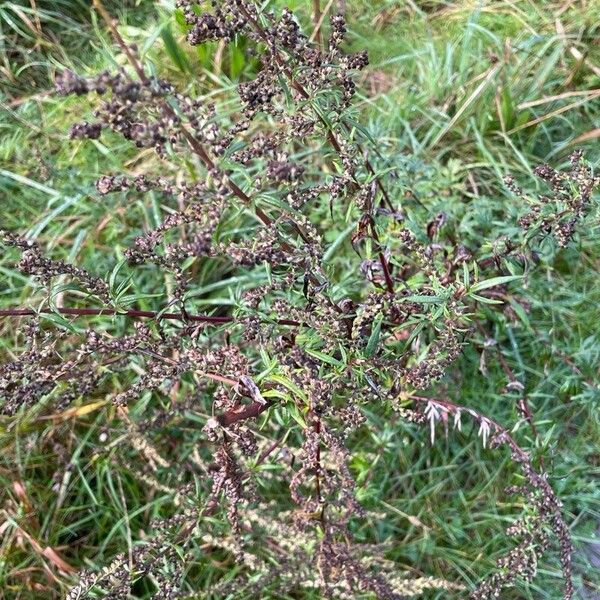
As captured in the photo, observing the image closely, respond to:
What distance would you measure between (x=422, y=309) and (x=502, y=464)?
1031 millimetres

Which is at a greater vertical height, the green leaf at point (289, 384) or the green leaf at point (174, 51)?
the green leaf at point (174, 51)

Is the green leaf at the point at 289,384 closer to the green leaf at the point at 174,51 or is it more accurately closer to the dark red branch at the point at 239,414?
the dark red branch at the point at 239,414

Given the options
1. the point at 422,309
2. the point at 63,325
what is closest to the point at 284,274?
the point at 422,309

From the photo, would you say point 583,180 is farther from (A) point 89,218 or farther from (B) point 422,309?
(A) point 89,218

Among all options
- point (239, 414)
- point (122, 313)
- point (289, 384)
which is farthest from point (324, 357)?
point (122, 313)

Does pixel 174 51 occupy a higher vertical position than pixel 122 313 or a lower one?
lower

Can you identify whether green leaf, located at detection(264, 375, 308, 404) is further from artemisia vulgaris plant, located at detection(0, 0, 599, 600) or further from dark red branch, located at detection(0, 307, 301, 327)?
dark red branch, located at detection(0, 307, 301, 327)

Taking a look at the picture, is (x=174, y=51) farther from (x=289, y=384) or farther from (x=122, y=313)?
(x=289, y=384)

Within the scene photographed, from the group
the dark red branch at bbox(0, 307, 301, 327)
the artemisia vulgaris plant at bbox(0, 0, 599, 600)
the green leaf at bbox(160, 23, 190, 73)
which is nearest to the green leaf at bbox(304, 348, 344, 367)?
the artemisia vulgaris plant at bbox(0, 0, 599, 600)

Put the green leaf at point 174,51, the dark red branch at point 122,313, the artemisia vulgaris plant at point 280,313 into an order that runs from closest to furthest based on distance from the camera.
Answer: the artemisia vulgaris plant at point 280,313 < the dark red branch at point 122,313 < the green leaf at point 174,51

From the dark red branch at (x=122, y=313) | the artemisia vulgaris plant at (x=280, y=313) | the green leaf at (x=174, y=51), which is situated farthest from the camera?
the green leaf at (x=174, y=51)

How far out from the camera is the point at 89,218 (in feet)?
10.2

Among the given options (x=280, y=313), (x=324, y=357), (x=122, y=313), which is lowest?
(x=324, y=357)

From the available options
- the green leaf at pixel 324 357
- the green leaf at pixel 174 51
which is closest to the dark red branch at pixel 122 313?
the green leaf at pixel 324 357
